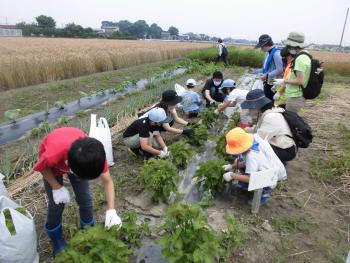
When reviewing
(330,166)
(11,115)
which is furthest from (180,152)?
(11,115)

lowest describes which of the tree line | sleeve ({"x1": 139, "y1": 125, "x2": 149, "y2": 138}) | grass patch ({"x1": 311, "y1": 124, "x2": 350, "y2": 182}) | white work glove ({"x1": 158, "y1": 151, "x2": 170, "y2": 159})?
grass patch ({"x1": 311, "y1": 124, "x2": 350, "y2": 182})

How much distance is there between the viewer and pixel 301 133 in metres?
3.18

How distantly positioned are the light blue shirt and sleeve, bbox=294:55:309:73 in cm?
261

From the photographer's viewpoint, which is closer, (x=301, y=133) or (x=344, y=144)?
(x=301, y=133)

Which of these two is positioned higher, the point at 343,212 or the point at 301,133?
the point at 301,133

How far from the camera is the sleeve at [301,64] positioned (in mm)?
3615

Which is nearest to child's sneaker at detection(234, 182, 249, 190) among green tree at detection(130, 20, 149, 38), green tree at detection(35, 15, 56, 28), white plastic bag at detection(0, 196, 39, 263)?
white plastic bag at detection(0, 196, 39, 263)

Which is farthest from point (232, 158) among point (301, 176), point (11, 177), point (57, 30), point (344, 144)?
point (57, 30)

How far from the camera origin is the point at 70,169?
185cm

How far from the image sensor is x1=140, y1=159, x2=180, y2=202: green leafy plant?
2908 millimetres

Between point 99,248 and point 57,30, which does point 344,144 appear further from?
point 57,30

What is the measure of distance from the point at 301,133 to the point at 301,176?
3.47ft

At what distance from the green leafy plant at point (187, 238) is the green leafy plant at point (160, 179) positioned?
906mm

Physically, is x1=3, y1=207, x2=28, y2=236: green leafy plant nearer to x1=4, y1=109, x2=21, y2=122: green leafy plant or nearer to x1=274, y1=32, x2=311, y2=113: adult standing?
x1=274, y1=32, x2=311, y2=113: adult standing
